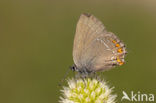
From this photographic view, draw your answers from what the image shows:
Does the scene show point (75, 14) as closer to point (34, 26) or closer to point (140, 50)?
point (34, 26)

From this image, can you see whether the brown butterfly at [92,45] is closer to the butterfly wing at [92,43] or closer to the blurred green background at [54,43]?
the butterfly wing at [92,43]

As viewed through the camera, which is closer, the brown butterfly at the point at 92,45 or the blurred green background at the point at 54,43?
the brown butterfly at the point at 92,45

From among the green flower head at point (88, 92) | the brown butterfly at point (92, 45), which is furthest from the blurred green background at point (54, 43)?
the brown butterfly at point (92, 45)

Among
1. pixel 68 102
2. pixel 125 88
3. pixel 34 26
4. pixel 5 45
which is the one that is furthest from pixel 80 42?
pixel 34 26

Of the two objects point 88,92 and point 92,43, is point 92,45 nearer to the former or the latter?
point 92,43

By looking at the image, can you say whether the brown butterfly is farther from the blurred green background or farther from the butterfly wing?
the blurred green background

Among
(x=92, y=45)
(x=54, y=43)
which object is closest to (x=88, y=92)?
(x=92, y=45)
